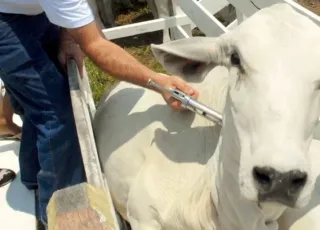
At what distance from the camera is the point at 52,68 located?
3.13 m

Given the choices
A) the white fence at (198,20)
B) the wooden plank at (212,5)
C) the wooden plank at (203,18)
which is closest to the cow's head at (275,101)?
the white fence at (198,20)

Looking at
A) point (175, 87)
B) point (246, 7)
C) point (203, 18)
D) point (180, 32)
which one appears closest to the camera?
point (175, 87)

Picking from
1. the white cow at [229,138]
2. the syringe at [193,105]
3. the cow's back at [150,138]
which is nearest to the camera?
the white cow at [229,138]

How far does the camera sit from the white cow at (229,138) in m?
2.01

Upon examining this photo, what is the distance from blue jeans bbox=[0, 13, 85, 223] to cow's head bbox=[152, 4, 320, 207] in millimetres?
1031

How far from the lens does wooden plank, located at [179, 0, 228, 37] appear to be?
4201 millimetres

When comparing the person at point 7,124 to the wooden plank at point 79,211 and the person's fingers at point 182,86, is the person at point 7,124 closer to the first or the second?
the person's fingers at point 182,86

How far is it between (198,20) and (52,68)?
1.61 m

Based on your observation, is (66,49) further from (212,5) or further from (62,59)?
(212,5)

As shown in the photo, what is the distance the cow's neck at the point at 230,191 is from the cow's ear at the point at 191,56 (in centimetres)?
25

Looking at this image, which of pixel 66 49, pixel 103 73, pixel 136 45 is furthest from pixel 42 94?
pixel 136 45

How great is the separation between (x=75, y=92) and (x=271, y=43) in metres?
1.03

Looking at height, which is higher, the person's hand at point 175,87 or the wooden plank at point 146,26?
the person's hand at point 175,87

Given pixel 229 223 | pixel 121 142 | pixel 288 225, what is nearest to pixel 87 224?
pixel 229 223
